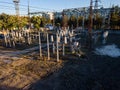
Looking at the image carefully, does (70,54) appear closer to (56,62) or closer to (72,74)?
(56,62)

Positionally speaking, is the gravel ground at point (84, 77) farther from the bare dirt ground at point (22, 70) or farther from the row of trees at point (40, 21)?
the row of trees at point (40, 21)

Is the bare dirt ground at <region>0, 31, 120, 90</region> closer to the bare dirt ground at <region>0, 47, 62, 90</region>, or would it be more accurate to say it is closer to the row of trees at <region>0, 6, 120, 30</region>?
the bare dirt ground at <region>0, 47, 62, 90</region>

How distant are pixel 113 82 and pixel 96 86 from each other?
1.38 meters

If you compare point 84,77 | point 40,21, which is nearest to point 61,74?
point 84,77

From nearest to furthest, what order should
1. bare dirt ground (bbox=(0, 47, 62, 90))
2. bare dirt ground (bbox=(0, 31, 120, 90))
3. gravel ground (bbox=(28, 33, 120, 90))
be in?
1. gravel ground (bbox=(28, 33, 120, 90))
2. bare dirt ground (bbox=(0, 31, 120, 90))
3. bare dirt ground (bbox=(0, 47, 62, 90))

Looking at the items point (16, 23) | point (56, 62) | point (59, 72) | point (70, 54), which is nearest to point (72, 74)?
point (59, 72)

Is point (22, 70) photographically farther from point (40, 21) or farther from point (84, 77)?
point (40, 21)

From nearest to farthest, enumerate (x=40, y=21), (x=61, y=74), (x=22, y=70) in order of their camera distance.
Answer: (x=61, y=74) → (x=22, y=70) → (x=40, y=21)

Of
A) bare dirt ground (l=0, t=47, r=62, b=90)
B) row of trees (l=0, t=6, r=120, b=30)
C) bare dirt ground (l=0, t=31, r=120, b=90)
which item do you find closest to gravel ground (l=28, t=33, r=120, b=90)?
bare dirt ground (l=0, t=31, r=120, b=90)

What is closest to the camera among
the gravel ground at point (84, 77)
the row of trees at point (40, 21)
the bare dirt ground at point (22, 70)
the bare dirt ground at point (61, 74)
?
the gravel ground at point (84, 77)

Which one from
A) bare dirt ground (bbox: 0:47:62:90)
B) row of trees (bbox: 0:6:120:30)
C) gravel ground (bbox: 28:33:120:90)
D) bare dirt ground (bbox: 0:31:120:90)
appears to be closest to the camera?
gravel ground (bbox: 28:33:120:90)

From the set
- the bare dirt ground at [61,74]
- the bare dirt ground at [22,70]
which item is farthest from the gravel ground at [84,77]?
the bare dirt ground at [22,70]

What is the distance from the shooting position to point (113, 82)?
37.4ft

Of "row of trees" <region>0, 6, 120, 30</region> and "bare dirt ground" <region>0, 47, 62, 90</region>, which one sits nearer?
"bare dirt ground" <region>0, 47, 62, 90</region>
